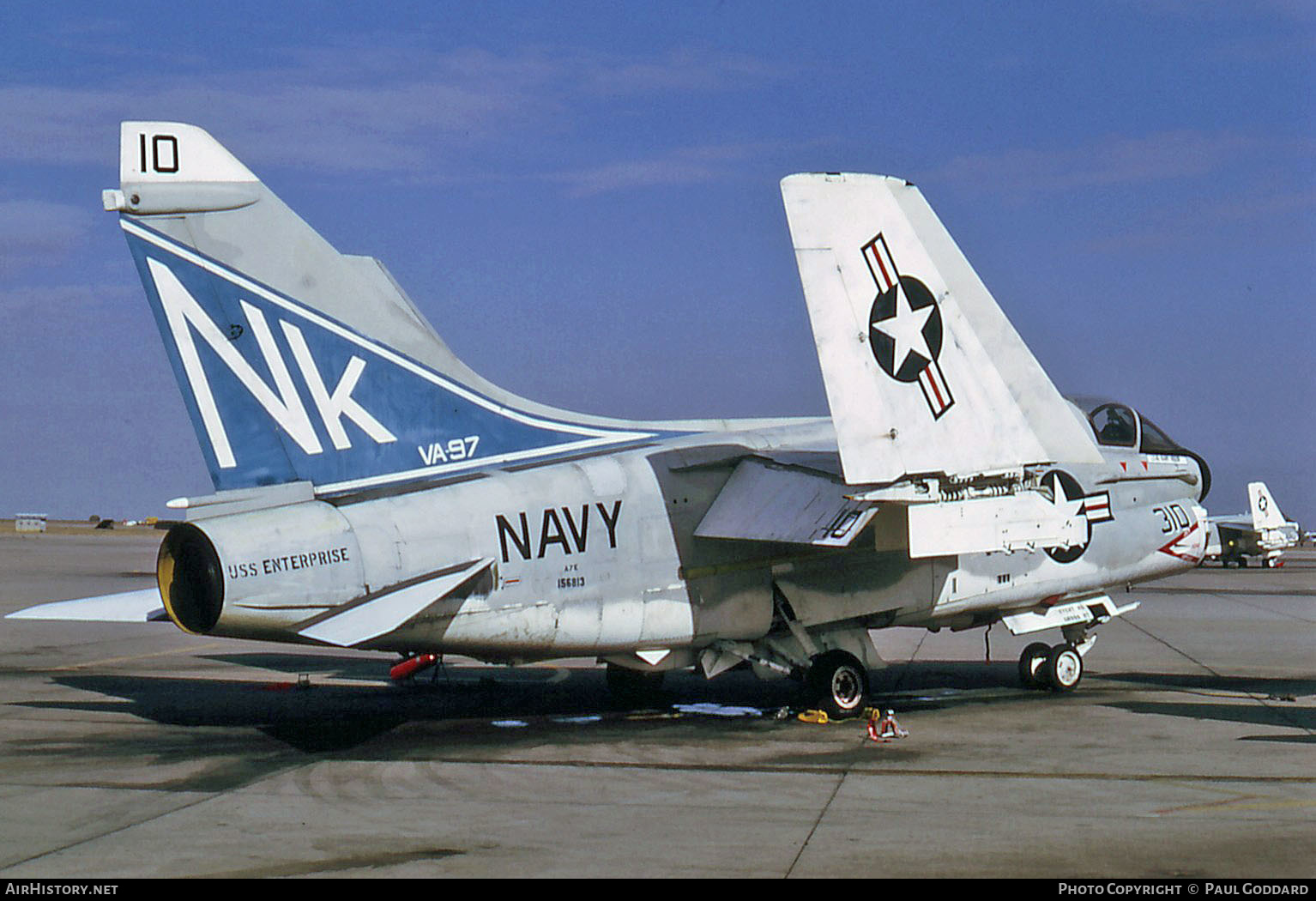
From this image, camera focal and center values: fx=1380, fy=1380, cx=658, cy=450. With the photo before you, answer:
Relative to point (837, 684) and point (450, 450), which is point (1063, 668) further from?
point (450, 450)

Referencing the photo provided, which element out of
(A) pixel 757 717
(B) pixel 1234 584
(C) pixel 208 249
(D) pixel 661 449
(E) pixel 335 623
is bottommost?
(B) pixel 1234 584

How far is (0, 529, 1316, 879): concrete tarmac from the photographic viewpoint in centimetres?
819

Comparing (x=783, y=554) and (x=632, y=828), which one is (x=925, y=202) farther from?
(x=632, y=828)

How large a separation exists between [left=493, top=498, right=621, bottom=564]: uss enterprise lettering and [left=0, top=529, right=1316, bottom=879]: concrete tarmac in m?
1.78

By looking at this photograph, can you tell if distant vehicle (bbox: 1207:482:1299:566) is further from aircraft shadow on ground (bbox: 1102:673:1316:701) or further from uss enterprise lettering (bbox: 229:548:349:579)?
uss enterprise lettering (bbox: 229:548:349:579)

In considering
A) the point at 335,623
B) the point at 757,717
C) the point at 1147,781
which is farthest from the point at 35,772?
the point at 1147,781

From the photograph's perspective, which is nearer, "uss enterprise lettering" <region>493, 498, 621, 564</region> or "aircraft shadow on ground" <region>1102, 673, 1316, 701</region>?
"uss enterprise lettering" <region>493, 498, 621, 564</region>

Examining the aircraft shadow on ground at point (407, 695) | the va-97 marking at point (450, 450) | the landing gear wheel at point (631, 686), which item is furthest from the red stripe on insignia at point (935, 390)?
the landing gear wheel at point (631, 686)

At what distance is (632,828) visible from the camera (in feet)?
29.3

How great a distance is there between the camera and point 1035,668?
54.5 feet

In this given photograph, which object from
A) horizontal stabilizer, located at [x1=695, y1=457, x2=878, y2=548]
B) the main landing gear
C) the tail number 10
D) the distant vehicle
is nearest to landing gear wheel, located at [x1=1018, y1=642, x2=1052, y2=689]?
the main landing gear

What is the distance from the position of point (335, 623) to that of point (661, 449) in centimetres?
412

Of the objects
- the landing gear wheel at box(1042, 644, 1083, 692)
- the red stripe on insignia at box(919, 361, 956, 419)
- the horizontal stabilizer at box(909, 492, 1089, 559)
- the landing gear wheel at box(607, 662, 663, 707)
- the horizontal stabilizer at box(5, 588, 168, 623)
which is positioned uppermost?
the red stripe on insignia at box(919, 361, 956, 419)

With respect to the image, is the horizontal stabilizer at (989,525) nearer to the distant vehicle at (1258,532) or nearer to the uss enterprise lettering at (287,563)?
the uss enterprise lettering at (287,563)
